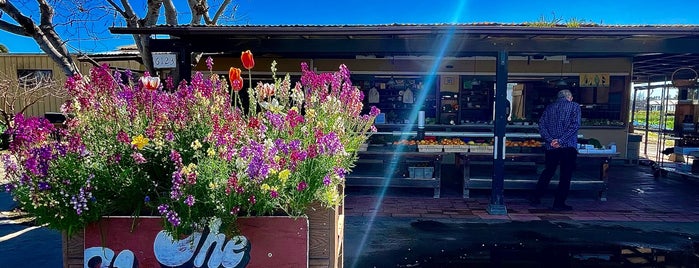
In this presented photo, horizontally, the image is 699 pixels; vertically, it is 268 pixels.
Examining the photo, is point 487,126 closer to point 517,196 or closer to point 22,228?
point 517,196

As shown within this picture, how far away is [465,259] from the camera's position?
3941 mm

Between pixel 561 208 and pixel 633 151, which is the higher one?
pixel 633 151

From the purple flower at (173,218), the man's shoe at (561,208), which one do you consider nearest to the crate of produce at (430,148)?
the man's shoe at (561,208)

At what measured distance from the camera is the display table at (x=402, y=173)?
645 centimetres

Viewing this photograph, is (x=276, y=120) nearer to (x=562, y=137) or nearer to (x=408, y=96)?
(x=562, y=137)

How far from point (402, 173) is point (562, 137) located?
231 centimetres

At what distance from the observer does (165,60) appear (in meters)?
5.68

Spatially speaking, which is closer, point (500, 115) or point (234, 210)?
point (234, 210)

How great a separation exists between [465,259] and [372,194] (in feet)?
9.24

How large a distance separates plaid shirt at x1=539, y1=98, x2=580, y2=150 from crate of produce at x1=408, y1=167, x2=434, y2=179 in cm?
172

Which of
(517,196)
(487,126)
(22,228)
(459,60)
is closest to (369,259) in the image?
(517,196)

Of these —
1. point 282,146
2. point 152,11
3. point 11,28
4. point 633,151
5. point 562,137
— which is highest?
point 152,11

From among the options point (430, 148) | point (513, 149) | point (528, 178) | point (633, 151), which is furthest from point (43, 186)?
point (633, 151)

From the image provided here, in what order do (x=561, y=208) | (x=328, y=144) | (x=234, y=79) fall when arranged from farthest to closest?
(x=561, y=208)
(x=234, y=79)
(x=328, y=144)
